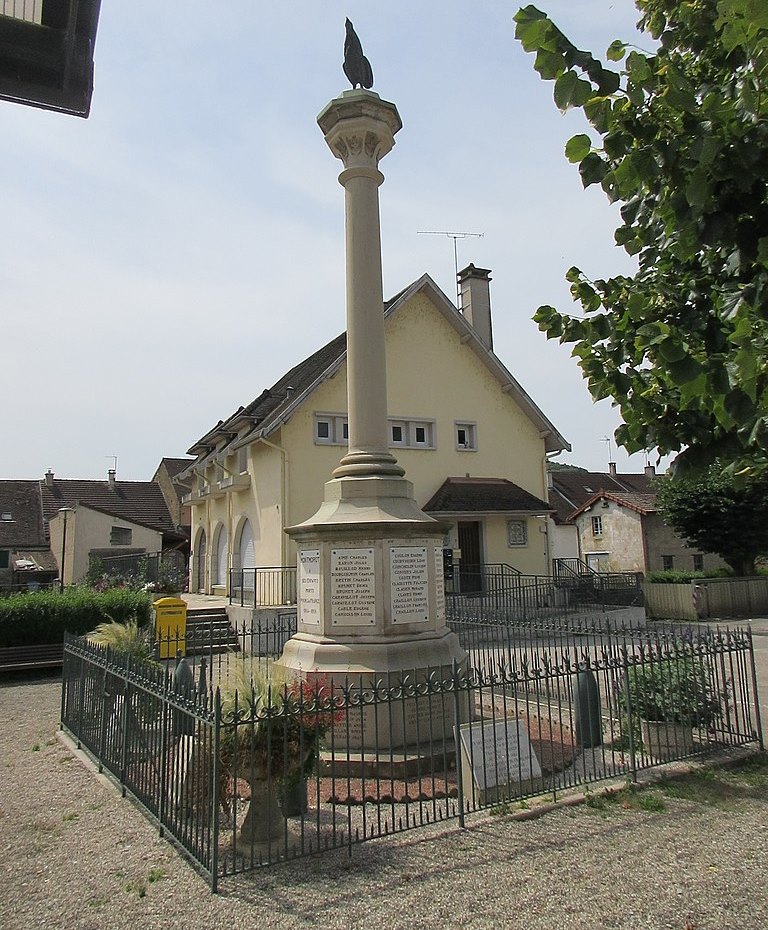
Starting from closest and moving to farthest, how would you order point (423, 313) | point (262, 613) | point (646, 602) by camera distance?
point (262, 613)
point (423, 313)
point (646, 602)

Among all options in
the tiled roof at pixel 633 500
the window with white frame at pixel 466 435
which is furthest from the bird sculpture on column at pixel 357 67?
the tiled roof at pixel 633 500

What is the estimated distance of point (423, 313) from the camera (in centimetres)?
2614

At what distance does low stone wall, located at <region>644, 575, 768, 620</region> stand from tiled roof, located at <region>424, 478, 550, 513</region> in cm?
601

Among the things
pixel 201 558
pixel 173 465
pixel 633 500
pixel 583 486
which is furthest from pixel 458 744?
pixel 583 486

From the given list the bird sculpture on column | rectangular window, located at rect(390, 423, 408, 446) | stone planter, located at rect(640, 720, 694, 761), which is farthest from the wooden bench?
rectangular window, located at rect(390, 423, 408, 446)

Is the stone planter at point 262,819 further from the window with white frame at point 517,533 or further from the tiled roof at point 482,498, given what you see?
the window with white frame at point 517,533

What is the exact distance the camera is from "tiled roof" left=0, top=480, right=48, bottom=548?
4128 centimetres

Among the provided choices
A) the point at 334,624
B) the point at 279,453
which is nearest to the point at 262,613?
the point at 279,453

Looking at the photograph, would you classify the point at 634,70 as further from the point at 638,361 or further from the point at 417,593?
the point at 417,593

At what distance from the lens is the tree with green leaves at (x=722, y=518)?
28312 mm

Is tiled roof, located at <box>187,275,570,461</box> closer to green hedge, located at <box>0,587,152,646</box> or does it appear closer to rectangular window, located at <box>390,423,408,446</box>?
rectangular window, located at <box>390,423,408,446</box>

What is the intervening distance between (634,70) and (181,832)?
593 centimetres

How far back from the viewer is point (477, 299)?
29859 mm

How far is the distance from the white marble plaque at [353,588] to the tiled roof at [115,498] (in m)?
34.6
